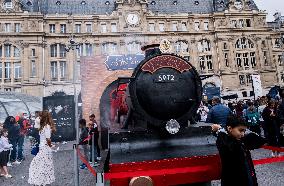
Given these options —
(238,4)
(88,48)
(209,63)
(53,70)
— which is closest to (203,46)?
(209,63)

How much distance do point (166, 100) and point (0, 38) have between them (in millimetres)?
36797

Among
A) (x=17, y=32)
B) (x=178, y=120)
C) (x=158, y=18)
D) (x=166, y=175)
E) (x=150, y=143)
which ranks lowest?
(x=166, y=175)

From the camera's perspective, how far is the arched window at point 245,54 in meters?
41.1

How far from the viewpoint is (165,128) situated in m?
4.42

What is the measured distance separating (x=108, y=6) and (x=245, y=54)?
22563 millimetres

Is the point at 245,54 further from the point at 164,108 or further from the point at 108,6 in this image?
the point at 164,108

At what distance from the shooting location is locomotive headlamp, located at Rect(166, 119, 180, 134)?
4262 millimetres

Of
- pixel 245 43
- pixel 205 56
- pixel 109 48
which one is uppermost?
pixel 245 43

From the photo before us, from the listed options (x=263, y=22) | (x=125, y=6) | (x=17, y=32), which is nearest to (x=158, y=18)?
(x=125, y=6)

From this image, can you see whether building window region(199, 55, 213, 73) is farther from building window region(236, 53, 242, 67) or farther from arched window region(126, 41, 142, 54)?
arched window region(126, 41, 142, 54)

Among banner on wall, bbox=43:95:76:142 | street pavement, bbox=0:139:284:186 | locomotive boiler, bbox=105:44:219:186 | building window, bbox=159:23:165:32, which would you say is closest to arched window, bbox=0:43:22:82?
building window, bbox=159:23:165:32

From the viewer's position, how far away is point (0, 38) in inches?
1383

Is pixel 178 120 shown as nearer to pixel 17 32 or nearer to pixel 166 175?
pixel 166 175

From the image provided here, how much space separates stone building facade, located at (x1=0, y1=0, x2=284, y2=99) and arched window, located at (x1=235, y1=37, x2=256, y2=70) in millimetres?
154
